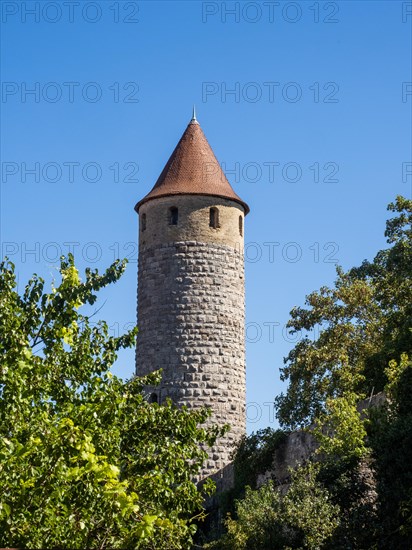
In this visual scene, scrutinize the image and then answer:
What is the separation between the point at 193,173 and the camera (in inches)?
1136

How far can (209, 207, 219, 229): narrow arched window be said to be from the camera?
1109 inches

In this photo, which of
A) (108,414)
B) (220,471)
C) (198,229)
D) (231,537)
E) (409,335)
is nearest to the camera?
(108,414)

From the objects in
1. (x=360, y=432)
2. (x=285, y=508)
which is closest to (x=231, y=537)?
(x=285, y=508)

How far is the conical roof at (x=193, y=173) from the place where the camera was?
28.4 m

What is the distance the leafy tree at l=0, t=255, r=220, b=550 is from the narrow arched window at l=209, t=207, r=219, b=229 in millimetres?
11779

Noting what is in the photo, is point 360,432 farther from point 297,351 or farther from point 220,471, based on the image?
point 297,351

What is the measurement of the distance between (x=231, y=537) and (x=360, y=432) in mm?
3490

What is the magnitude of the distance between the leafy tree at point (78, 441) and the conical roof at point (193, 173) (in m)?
12.2

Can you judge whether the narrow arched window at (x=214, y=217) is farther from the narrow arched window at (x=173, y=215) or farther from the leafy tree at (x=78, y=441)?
the leafy tree at (x=78, y=441)

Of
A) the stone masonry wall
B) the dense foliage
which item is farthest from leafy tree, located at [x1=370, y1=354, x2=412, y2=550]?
the stone masonry wall

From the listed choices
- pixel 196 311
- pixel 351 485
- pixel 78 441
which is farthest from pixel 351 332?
pixel 78 441

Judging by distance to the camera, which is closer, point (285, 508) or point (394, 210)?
point (285, 508)

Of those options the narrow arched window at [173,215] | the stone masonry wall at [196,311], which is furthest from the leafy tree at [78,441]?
the narrow arched window at [173,215]

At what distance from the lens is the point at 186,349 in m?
26.9
